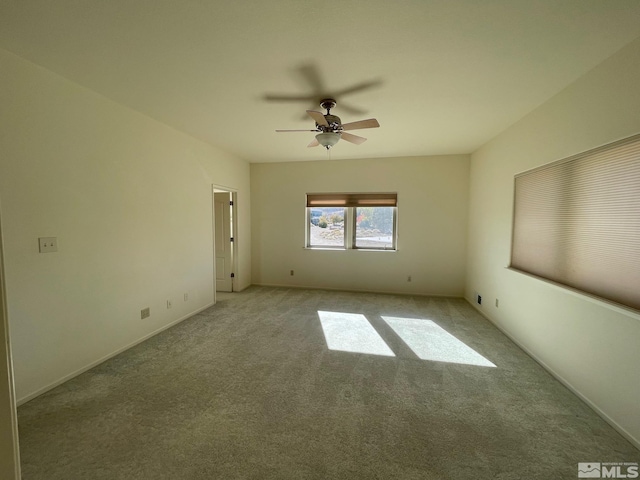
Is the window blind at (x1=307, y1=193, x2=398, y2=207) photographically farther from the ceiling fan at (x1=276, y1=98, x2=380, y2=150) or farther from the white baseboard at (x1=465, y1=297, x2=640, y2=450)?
the white baseboard at (x1=465, y1=297, x2=640, y2=450)

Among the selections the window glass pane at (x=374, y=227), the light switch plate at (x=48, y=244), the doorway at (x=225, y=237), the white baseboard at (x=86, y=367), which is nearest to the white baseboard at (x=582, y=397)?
→ the window glass pane at (x=374, y=227)

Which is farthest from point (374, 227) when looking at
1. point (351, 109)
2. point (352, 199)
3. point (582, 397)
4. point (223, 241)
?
point (582, 397)

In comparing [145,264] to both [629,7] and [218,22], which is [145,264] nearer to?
[218,22]

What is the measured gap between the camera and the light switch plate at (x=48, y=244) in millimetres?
2182

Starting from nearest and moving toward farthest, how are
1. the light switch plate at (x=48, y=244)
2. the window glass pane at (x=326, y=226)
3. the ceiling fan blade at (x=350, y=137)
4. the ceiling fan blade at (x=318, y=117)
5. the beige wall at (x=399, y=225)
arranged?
the light switch plate at (x=48, y=244) < the ceiling fan blade at (x=318, y=117) < the ceiling fan blade at (x=350, y=137) < the beige wall at (x=399, y=225) < the window glass pane at (x=326, y=226)

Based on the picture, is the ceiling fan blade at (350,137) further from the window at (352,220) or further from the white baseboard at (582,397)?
the white baseboard at (582,397)

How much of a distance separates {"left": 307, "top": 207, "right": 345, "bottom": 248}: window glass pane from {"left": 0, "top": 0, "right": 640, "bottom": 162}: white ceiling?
264cm

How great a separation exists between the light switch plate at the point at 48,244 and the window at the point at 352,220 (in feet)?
12.9

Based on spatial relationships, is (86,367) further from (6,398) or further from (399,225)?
(399,225)

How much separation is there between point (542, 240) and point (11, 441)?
12.8 feet

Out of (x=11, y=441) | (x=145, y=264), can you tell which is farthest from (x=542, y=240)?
(x=145, y=264)

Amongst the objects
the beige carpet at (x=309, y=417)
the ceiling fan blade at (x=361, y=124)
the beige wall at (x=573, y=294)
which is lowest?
the beige carpet at (x=309, y=417)

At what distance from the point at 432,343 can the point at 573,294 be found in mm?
1391

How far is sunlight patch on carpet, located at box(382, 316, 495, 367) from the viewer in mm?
2775
